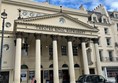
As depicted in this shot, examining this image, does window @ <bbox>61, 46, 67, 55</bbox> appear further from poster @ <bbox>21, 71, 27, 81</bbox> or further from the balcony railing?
the balcony railing

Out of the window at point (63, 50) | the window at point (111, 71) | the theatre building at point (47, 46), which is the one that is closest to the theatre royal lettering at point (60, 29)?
the theatre building at point (47, 46)

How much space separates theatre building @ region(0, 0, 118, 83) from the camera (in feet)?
70.5

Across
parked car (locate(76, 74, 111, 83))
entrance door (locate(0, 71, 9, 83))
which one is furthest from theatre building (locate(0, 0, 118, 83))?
parked car (locate(76, 74, 111, 83))

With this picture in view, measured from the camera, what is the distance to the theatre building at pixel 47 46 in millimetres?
21477

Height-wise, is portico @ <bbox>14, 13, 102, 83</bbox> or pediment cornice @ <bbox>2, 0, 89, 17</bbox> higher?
pediment cornice @ <bbox>2, 0, 89, 17</bbox>

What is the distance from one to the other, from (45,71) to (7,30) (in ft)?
28.7

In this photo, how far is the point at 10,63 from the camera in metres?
23.5

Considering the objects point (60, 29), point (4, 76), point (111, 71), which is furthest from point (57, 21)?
point (111, 71)

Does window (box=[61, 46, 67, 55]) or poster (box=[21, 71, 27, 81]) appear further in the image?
window (box=[61, 46, 67, 55])

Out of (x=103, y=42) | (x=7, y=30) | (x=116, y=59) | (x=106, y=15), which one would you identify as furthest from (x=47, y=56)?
(x=106, y=15)

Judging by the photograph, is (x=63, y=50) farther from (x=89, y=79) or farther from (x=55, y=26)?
(x=89, y=79)

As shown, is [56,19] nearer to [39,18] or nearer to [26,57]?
[39,18]

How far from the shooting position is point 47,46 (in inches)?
1050

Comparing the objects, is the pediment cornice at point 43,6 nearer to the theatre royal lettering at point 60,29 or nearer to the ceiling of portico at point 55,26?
the ceiling of portico at point 55,26
